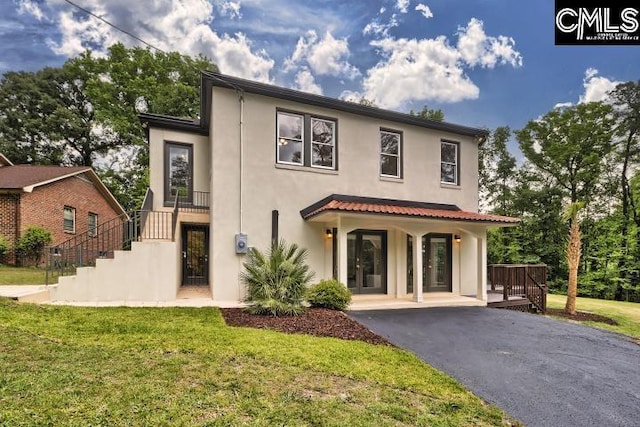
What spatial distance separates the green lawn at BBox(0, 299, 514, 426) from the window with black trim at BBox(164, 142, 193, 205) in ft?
20.9

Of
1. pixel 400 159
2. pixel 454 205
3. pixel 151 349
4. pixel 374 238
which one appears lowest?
pixel 151 349

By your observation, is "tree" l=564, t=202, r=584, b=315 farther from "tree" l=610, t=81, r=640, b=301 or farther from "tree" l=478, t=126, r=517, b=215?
"tree" l=478, t=126, r=517, b=215

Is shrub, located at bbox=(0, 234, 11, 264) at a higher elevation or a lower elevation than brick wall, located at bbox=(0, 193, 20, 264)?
lower

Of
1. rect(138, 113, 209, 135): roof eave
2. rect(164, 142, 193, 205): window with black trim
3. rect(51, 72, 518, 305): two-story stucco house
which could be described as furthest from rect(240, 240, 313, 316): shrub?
rect(138, 113, 209, 135): roof eave

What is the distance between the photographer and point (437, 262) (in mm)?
11555

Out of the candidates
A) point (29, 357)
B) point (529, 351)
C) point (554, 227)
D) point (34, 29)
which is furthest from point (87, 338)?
point (554, 227)

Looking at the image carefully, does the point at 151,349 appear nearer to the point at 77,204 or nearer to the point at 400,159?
the point at 400,159

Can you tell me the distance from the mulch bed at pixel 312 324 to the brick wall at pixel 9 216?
11505mm

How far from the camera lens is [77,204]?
1659 centimetres

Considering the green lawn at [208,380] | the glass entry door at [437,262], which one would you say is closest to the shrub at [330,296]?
the green lawn at [208,380]

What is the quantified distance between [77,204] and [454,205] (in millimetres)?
17869

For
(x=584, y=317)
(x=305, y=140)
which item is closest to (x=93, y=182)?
(x=305, y=140)

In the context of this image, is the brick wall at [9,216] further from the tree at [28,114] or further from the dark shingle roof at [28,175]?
the tree at [28,114]

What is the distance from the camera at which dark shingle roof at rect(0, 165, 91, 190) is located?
13414mm
